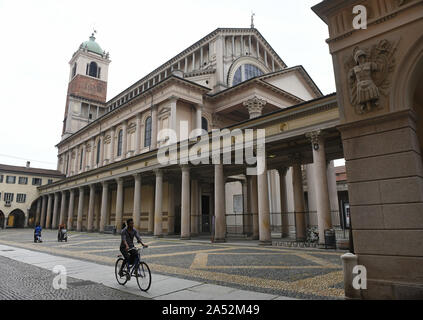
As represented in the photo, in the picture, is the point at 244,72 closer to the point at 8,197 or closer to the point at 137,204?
the point at 137,204

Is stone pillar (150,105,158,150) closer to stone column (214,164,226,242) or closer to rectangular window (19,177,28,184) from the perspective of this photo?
stone column (214,164,226,242)

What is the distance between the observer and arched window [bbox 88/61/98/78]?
204 ft

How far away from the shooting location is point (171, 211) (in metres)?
28.2

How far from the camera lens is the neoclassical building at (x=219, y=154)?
16375 mm

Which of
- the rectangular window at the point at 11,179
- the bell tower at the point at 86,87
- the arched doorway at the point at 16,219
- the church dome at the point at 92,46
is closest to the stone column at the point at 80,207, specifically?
the bell tower at the point at 86,87

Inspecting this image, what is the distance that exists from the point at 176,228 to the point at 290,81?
68.5 ft

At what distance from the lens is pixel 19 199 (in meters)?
52.3

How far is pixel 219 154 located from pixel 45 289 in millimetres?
12964

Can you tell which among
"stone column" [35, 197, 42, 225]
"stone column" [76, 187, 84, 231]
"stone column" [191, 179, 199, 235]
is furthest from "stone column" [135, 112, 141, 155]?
"stone column" [35, 197, 42, 225]

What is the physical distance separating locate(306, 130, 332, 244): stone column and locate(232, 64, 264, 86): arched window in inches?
865

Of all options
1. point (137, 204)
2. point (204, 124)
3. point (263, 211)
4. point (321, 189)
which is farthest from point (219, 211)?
point (204, 124)

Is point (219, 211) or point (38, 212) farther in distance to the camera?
point (38, 212)

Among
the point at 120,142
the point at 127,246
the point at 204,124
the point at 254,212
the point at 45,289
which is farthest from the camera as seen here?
the point at 120,142

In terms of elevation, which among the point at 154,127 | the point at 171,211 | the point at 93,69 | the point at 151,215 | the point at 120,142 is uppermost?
the point at 93,69
